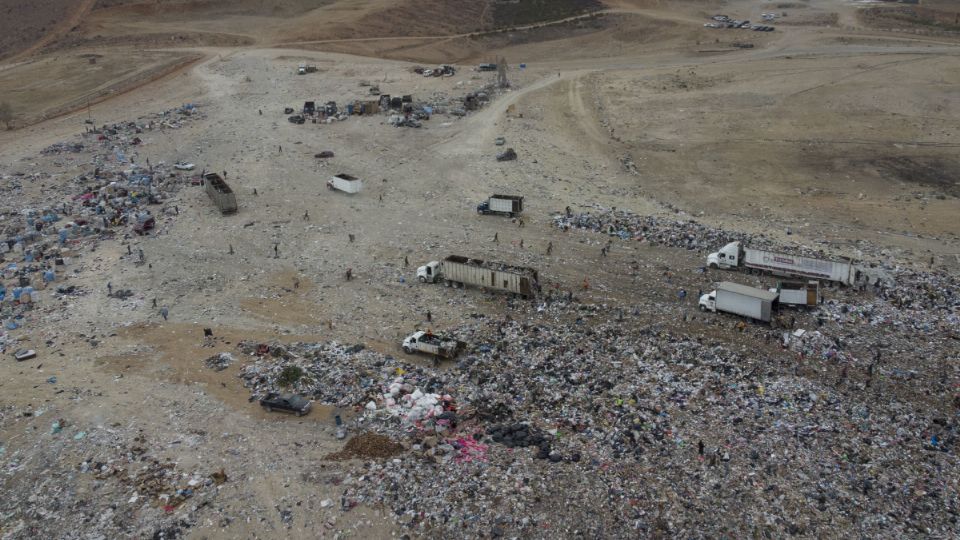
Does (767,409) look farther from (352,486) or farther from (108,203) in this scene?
(108,203)

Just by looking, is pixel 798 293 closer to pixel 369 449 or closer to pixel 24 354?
pixel 369 449

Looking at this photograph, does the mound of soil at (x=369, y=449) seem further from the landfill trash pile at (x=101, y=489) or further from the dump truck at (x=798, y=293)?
the dump truck at (x=798, y=293)

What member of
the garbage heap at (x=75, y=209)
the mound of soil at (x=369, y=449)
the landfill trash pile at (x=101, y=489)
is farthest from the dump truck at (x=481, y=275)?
the garbage heap at (x=75, y=209)

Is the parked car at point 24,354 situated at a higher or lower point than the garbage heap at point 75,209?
lower

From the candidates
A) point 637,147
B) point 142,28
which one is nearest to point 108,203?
point 637,147

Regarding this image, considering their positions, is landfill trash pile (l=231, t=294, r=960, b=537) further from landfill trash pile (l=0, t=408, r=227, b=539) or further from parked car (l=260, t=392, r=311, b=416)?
landfill trash pile (l=0, t=408, r=227, b=539)

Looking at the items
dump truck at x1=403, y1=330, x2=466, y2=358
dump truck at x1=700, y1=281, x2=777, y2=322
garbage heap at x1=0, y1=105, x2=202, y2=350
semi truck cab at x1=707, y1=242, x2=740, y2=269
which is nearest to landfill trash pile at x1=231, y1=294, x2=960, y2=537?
dump truck at x1=403, y1=330, x2=466, y2=358

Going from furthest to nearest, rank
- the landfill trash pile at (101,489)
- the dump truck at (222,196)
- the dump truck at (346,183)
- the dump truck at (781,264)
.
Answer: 1. the dump truck at (346,183)
2. the dump truck at (222,196)
3. the dump truck at (781,264)
4. the landfill trash pile at (101,489)
